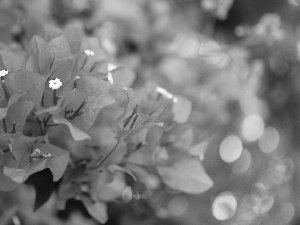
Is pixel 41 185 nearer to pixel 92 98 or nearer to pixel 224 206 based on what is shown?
pixel 92 98

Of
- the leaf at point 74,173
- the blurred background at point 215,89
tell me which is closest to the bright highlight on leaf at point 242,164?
the blurred background at point 215,89

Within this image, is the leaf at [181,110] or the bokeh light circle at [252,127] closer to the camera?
the leaf at [181,110]

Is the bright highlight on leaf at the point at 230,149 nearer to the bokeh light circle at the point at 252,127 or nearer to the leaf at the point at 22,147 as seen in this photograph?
the bokeh light circle at the point at 252,127

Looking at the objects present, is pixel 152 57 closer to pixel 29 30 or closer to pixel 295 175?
pixel 29 30

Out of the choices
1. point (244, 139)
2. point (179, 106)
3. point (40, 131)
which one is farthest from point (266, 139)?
point (40, 131)

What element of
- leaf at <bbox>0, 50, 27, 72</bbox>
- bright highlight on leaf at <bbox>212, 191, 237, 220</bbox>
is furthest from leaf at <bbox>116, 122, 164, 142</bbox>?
bright highlight on leaf at <bbox>212, 191, 237, 220</bbox>

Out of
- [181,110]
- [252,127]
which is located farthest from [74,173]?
[252,127]
